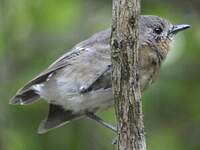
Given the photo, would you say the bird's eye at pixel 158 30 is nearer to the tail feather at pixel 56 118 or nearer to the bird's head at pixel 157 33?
A: the bird's head at pixel 157 33

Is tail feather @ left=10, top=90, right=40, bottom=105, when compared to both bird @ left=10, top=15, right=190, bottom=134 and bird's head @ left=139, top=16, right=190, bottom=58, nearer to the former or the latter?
bird @ left=10, top=15, right=190, bottom=134

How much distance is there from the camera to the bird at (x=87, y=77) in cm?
591

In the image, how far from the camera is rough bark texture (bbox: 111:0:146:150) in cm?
429

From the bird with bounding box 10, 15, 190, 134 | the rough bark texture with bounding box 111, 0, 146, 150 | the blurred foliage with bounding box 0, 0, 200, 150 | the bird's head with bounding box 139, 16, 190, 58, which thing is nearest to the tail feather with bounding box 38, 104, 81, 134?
the bird with bounding box 10, 15, 190, 134

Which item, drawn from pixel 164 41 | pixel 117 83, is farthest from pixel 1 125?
pixel 117 83

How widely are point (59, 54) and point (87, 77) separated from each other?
1.60m

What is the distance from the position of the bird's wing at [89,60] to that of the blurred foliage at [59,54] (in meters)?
1.06

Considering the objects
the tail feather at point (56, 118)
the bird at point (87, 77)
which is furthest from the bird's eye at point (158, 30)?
the tail feather at point (56, 118)

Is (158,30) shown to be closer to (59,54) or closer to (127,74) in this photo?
(59,54)

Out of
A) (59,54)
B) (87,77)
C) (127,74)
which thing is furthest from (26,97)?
(127,74)

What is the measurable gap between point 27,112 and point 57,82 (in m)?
1.21

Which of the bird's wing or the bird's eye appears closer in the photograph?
the bird's wing

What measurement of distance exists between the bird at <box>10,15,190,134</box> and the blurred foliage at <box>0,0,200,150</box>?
0.93 meters

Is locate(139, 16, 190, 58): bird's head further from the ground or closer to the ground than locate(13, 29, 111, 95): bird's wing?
further from the ground
